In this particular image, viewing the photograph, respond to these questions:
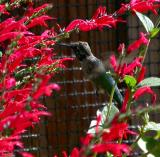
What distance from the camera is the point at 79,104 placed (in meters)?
4.68

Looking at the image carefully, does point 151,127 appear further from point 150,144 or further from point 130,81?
point 130,81

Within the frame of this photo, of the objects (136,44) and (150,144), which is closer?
(136,44)

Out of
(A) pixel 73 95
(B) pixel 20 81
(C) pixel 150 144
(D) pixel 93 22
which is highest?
(D) pixel 93 22

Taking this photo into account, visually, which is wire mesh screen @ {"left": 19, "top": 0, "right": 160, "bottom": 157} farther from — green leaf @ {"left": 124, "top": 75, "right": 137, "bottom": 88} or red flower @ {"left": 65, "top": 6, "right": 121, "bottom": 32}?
green leaf @ {"left": 124, "top": 75, "right": 137, "bottom": 88}

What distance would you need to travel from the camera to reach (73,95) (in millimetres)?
4602

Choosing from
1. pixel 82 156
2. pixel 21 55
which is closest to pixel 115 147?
pixel 82 156

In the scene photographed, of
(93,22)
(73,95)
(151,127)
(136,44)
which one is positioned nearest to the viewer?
(136,44)

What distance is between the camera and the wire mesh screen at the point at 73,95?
14.9 ft

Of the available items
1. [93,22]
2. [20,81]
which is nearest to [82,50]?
[93,22]

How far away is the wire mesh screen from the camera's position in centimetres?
455

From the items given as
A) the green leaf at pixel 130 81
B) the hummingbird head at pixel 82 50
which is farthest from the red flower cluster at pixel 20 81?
the hummingbird head at pixel 82 50

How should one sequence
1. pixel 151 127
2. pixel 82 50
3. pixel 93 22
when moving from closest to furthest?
pixel 151 127, pixel 93 22, pixel 82 50

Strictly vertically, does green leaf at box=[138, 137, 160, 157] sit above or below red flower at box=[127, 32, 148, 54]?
below

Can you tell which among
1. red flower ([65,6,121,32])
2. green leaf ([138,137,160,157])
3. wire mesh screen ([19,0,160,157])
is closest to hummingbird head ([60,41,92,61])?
red flower ([65,6,121,32])
